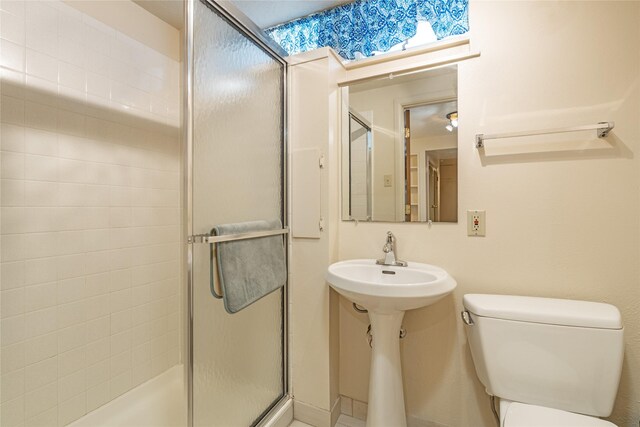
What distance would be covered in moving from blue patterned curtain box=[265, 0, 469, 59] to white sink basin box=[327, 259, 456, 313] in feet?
3.93

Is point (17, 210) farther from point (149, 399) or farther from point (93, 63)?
point (149, 399)

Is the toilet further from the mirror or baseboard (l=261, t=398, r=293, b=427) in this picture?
baseboard (l=261, t=398, r=293, b=427)

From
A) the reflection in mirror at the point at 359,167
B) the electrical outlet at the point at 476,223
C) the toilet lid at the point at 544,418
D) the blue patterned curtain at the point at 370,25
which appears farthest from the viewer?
the reflection in mirror at the point at 359,167

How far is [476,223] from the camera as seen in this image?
1383 millimetres

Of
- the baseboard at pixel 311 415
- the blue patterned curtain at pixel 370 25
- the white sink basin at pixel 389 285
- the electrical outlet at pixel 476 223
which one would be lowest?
the baseboard at pixel 311 415

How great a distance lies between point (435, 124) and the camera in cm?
148

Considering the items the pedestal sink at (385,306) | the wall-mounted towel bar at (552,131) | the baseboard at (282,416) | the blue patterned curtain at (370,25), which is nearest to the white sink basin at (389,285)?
the pedestal sink at (385,306)

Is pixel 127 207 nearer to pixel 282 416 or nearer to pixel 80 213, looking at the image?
pixel 80 213

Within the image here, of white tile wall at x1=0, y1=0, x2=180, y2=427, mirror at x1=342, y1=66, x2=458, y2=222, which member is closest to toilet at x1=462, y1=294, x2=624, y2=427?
mirror at x1=342, y1=66, x2=458, y2=222

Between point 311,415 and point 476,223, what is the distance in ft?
4.37

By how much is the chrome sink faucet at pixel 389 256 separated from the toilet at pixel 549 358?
0.39 metres

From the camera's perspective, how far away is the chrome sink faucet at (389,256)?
149cm

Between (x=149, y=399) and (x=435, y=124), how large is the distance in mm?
2249

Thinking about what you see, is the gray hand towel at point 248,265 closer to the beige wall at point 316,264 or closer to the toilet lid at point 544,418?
the beige wall at point 316,264
